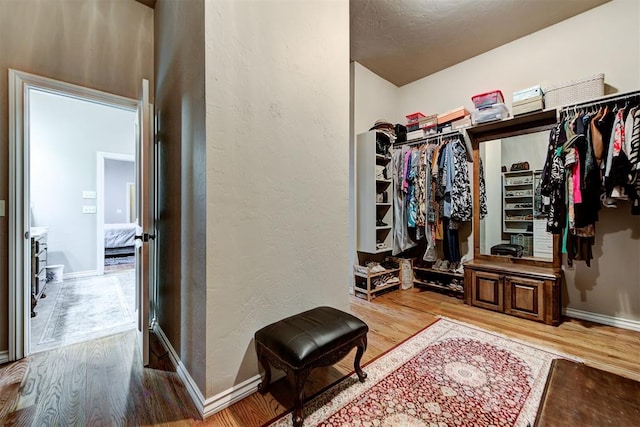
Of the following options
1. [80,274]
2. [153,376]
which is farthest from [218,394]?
[80,274]

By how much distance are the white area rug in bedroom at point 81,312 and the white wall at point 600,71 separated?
14.0 feet

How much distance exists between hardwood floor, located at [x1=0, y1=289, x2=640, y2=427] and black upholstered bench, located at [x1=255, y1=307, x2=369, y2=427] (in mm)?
223

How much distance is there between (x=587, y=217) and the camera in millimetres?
2150

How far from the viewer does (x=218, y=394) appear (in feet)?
4.38

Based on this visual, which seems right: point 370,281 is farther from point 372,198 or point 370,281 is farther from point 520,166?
point 520,166

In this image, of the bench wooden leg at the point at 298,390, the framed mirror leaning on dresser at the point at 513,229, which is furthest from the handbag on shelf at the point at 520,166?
the bench wooden leg at the point at 298,390

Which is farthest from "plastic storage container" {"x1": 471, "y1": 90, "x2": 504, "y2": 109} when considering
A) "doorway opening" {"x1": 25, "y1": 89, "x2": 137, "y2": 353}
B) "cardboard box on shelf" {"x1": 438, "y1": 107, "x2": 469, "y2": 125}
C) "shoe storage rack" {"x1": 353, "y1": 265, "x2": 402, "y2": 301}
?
"doorway opening" {"x1": 25, "y1": 89, "x2": 137, "y2": 353}

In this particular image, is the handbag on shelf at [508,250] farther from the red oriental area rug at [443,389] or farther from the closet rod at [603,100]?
the closet rod at [603,100]

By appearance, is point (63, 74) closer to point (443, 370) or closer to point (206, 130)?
point (206, 130)

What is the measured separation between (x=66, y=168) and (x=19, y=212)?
291 cm

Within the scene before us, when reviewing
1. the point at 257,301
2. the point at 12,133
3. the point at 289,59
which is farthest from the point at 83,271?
the point at 289,59

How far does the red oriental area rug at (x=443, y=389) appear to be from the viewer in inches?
50.5

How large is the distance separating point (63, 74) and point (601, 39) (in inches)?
178

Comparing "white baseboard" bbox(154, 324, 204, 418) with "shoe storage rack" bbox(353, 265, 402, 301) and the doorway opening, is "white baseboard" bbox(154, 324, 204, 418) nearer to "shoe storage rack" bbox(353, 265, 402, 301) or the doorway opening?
the doorway opening
